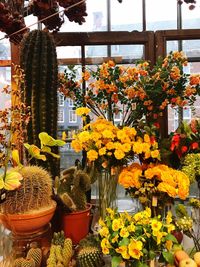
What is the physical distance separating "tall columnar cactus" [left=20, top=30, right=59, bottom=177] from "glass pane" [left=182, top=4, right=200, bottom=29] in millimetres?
860

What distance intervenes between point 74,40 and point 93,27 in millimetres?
155

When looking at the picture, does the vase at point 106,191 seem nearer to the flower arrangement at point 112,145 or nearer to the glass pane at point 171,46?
the flower arrangement at point 112,145

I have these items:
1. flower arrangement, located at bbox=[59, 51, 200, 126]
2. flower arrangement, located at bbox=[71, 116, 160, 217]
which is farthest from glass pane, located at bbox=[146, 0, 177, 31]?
flower arrangement, located at bbox=[71, 116, 160, 217]

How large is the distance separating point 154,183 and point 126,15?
120cm

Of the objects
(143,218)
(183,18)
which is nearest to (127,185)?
(143,218)

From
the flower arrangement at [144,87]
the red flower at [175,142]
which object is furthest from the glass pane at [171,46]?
the red flower at [175,142]

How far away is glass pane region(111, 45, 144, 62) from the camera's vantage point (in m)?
1.89

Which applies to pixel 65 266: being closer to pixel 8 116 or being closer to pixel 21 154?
pixel 8 116

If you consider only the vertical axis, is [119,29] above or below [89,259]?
above

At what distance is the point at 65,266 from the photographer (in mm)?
1104

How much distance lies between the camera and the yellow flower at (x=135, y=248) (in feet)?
3.13

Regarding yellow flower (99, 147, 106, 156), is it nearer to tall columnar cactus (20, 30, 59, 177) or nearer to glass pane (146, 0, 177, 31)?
tall columnar cactus (20, 30, 59, 177)

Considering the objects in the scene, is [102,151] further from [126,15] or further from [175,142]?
[126,15]

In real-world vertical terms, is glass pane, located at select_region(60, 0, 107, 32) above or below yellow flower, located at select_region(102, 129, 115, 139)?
above
